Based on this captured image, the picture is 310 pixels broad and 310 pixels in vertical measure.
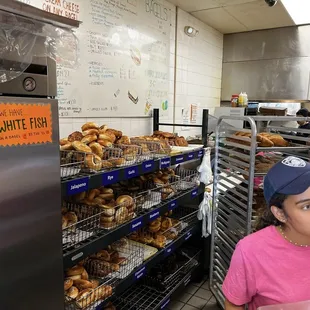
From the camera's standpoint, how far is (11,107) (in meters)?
0.98

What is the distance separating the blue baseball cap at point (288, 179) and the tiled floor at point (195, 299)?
179cm

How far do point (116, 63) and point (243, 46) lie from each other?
2642mm

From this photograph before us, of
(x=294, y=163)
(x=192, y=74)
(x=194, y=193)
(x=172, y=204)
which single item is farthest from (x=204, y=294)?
(x=192, y=74)

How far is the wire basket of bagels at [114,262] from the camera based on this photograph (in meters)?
1.82

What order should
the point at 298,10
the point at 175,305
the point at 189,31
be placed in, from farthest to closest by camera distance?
the point at 298,10
the point at 189,31
the point at 175,305

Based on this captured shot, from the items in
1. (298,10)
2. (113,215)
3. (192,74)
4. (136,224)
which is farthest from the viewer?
(192,74)

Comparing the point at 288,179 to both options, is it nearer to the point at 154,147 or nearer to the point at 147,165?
the point at 147,165

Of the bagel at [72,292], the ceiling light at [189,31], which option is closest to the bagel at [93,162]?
the bagel at [72,292]

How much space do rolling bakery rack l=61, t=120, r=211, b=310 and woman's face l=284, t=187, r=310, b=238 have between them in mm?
914

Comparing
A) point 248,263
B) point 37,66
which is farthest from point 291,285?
point 37,66

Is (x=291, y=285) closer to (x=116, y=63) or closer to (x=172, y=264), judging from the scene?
(x=172, y=264)

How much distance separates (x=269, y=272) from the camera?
44.6 inches

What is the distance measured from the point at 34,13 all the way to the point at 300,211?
1.21 metres

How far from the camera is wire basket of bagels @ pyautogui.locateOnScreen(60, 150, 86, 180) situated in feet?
4.79
